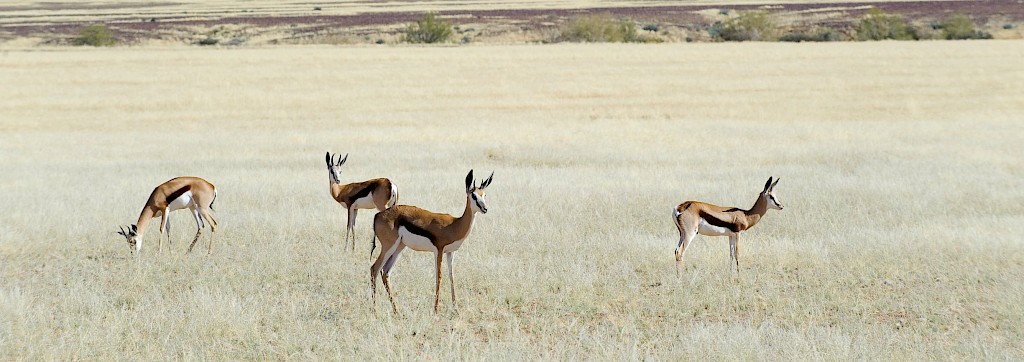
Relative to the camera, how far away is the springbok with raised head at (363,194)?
446 inches

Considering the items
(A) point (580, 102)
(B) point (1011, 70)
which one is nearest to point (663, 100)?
(A) point (580, 102)

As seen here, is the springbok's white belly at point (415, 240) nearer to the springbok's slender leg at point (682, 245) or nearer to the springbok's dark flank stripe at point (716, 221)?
the springbok's slender leg at point (682, 245)

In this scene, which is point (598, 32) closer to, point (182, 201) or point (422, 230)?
point (182, 201)

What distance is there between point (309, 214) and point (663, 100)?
2626cm

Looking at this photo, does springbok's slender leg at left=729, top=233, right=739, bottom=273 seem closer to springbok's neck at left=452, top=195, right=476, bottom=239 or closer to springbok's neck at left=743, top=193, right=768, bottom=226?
springbok's neck at left=743, top=193, right=768, bottom=226

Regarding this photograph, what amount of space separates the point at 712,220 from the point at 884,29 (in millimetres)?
69154

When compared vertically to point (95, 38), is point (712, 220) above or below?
above

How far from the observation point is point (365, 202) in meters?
11.7

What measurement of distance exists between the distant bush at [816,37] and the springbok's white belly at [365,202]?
65.0m

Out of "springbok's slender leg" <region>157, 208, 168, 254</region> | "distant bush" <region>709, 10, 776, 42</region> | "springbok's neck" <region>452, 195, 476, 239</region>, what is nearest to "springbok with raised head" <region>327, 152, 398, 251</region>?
"springbok's slender leg" <region>157, 208, 168, 254</region>

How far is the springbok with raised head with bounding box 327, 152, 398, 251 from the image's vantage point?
11.3 metres

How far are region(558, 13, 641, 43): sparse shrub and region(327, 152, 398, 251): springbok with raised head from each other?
6509cm

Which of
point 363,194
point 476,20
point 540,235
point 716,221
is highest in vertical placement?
point 716,221

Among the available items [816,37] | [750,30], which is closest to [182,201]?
[816,37]
